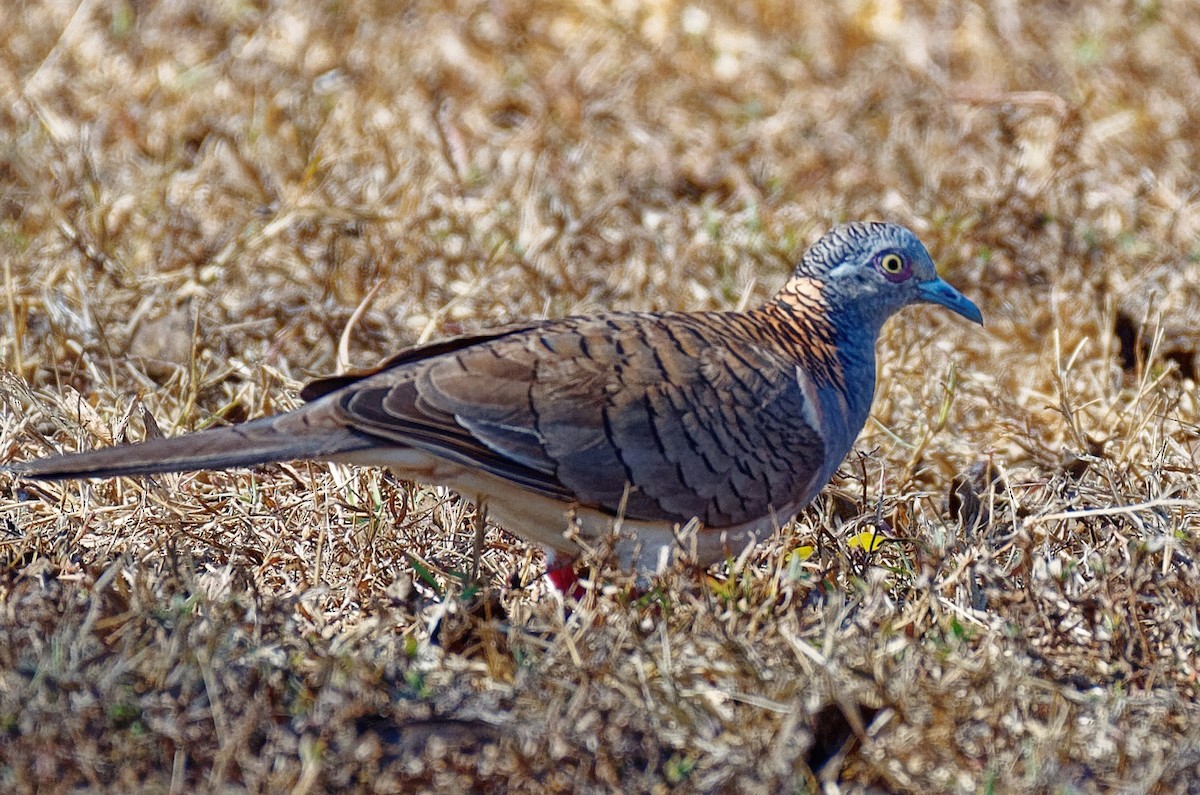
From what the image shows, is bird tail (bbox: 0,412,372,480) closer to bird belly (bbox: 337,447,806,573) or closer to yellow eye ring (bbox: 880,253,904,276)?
bird belly (bbox: 337,447,806,573)

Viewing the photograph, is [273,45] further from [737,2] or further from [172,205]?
[737,2]

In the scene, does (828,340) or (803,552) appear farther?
(828,340)

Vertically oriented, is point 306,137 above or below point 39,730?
below

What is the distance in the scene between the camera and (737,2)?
23.9 feet

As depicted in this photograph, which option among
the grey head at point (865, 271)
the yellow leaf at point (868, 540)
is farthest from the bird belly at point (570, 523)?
the grey head at point (865, 271)

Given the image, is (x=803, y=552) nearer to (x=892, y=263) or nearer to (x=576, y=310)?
(x=892, y=263)

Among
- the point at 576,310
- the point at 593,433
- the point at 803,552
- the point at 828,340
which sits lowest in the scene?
the point at 576,310

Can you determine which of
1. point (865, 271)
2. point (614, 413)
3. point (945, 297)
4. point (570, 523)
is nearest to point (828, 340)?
point (865, 271)

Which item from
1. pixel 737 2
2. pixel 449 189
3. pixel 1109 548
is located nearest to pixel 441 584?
pixel 1109 548

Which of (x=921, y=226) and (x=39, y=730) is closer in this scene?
(x=39, y=730)

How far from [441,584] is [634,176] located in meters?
2.93

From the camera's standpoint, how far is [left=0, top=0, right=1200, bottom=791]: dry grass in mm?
2482

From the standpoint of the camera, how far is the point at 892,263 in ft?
12.2

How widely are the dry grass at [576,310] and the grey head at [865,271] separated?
361mm
